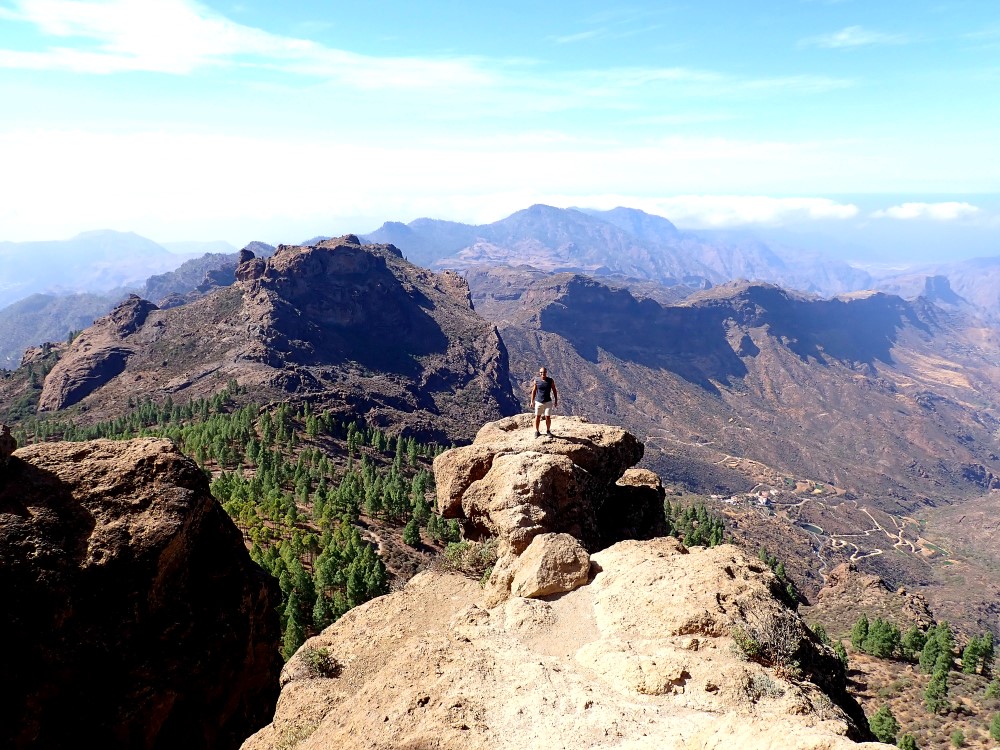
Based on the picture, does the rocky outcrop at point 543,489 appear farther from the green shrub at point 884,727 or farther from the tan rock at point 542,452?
the green shrub at point 884,727

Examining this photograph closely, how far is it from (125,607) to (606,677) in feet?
38.7

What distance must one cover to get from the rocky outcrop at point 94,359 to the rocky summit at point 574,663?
17153 centimetres

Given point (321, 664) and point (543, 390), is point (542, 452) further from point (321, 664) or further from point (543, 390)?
point (321, 664)

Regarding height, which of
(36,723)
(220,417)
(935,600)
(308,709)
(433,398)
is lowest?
(935,600)

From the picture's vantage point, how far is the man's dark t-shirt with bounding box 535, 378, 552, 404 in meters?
29.7

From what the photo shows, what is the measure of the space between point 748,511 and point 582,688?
175 metres

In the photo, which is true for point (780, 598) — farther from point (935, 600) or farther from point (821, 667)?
point (935, 600)

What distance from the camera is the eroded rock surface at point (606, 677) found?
13.6 meters

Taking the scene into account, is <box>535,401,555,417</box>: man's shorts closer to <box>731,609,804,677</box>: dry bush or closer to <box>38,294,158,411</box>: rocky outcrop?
<box>731,609,804,677</box>: dry bush

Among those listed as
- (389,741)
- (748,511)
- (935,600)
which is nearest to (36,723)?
(389,741)

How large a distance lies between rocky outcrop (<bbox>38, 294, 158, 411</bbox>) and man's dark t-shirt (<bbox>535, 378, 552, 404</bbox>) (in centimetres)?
17083

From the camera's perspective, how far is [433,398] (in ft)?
617

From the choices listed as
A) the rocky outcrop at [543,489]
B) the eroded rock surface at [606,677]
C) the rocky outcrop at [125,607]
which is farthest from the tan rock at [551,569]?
the rocky outcrop at [125,607]

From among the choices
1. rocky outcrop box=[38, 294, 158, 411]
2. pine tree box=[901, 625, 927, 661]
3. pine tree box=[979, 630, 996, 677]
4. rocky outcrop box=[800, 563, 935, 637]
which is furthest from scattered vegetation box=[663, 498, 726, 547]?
rocky outcrop box=[38, 294, 158, 411]
